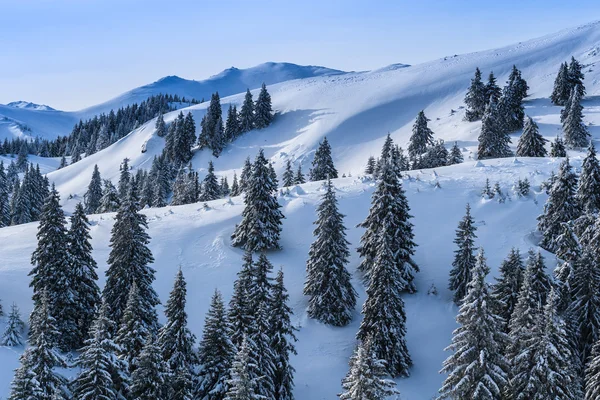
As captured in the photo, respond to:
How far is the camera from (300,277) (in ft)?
128

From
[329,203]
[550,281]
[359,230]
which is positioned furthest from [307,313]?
[550,281]

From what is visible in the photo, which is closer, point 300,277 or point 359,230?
point 300,277

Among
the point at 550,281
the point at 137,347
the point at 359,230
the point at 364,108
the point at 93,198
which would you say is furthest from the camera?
the point at 364,108

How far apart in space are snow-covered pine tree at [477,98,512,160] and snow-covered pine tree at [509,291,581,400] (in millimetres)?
47626

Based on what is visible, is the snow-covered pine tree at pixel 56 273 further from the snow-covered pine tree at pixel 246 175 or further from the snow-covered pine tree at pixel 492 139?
the snow-covered pine tree at pixel 492 139

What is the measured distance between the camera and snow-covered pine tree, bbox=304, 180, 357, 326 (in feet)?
111

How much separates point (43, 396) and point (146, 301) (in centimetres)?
947

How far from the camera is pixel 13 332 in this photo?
28.5 m

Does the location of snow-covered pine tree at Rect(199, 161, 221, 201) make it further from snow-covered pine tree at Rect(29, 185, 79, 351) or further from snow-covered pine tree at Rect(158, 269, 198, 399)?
snow-covered pine tree at Rect(158, 269, 198, 399)

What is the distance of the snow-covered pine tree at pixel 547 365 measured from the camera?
2081cm

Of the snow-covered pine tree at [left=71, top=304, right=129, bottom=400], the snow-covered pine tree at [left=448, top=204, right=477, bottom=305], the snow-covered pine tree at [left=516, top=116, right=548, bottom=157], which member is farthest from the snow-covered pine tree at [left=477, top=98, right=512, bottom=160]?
the snow-covered pine tree at [left=71, top=304, right=129, bottom=400]

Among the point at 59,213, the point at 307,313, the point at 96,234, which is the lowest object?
the point at 307,313

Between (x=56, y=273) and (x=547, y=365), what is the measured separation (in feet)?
90.7

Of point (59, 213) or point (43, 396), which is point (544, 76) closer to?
point (59, 213)
